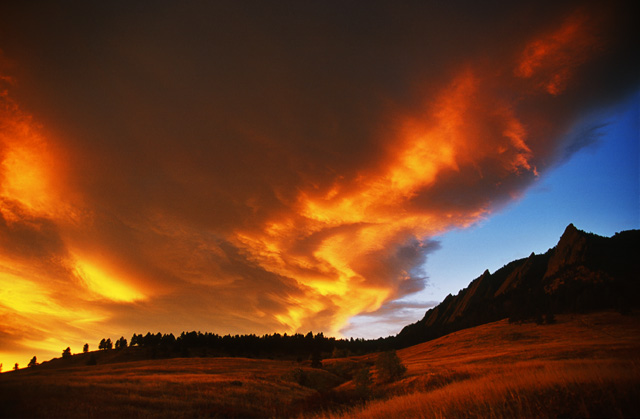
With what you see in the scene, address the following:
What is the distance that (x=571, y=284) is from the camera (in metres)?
89.9

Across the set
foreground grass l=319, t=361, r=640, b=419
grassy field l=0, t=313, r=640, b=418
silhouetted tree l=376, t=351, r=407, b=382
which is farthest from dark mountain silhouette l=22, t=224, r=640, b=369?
foreground grass l=319, t=361, r=640, b=419

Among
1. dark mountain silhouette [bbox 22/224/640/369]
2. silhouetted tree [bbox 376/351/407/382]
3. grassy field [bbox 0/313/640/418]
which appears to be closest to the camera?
grassy field [bbox 0/313/640/418]

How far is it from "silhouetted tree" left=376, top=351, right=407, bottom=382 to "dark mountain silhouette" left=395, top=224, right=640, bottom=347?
56.7m

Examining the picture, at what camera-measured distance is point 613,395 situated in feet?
20.4

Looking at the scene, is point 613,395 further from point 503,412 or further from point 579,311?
point 579,311

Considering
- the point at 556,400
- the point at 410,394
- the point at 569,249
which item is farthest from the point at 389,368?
the point at 569,249

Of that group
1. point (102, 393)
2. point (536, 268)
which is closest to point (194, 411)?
point (102, 393)

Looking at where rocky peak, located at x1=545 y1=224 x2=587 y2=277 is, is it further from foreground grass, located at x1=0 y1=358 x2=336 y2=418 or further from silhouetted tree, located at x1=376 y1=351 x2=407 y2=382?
foreground grass, located at x1=0 y1=358 x2=336 y2=418

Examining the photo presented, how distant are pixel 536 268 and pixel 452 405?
6616 inches

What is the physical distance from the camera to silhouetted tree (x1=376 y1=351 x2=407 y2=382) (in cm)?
4103

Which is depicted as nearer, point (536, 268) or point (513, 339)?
point (513, 339)

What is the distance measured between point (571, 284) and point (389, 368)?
86410 mm

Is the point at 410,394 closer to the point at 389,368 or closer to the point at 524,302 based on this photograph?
the point at 389,368

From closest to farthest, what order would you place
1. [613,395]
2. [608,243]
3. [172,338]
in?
[613,395] < [608,243] < [172,338]
